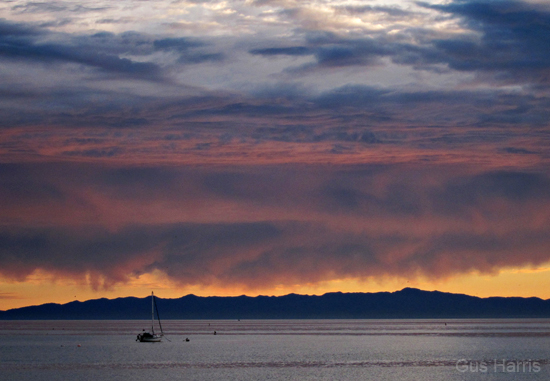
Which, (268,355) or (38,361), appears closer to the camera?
(38,361)

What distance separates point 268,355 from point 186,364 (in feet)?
89.0

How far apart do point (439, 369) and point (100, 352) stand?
8089 cm

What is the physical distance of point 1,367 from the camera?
368ft

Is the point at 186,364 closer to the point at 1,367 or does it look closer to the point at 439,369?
the point at 1,367

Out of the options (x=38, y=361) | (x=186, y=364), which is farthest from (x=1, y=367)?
(x=186, y=364)

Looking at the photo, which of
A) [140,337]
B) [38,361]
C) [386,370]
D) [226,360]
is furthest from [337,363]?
[140,337]

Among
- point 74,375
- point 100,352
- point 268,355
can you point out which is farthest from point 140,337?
point 74,375

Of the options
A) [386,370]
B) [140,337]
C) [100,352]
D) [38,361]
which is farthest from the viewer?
[140,337]

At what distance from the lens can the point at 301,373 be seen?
102 metres

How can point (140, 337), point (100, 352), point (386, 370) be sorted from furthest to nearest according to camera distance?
point (140, 337)
point (100, 352)
point (386, 370)

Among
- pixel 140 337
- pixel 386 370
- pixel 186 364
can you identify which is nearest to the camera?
pixel 386 370

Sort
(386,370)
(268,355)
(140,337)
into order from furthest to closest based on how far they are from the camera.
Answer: (140,337) → (268,355) → (386,370)

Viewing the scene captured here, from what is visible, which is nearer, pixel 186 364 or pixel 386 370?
pixel 386 370

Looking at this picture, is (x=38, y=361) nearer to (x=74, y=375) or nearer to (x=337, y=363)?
(x=74, y=375)
